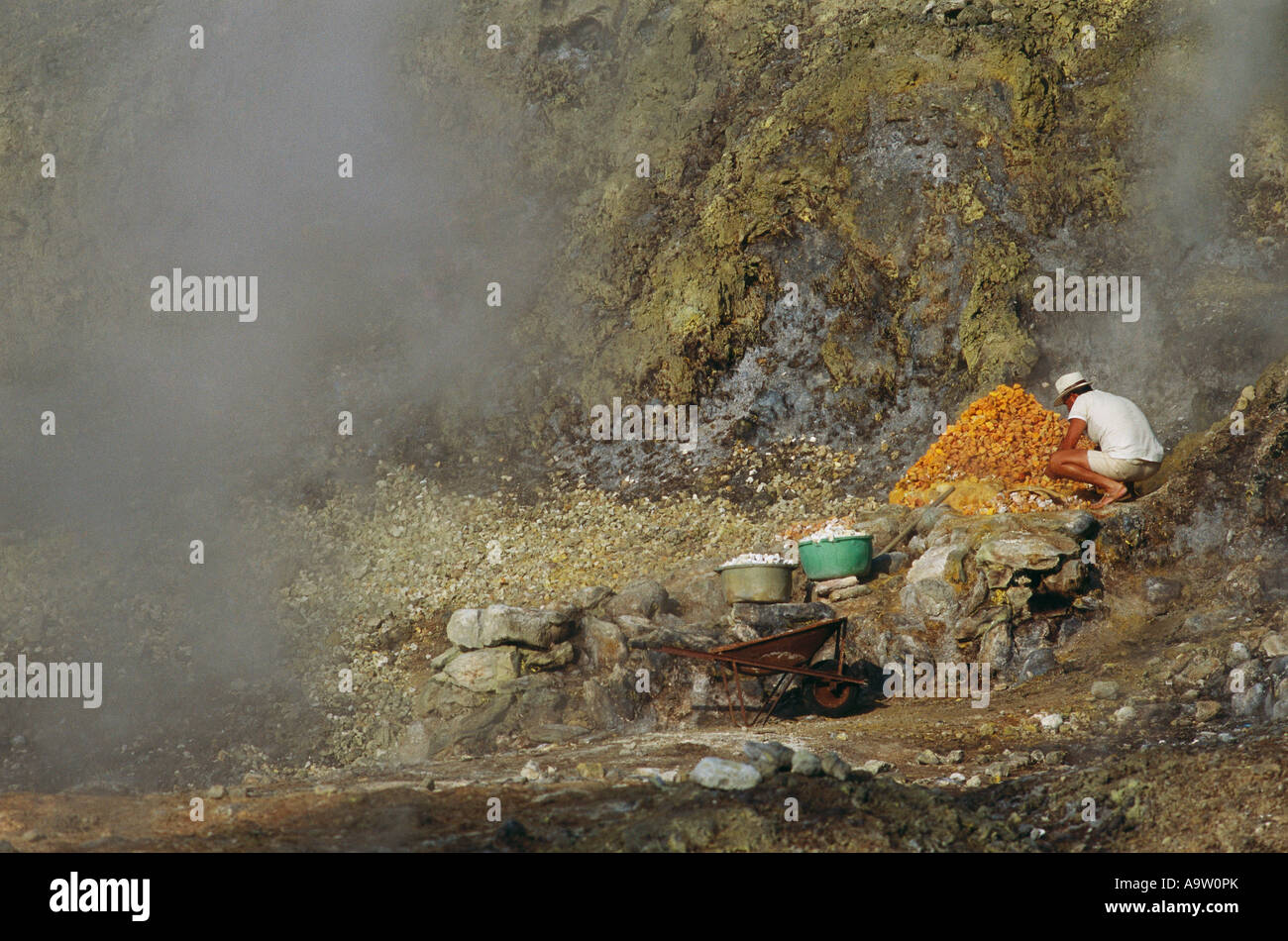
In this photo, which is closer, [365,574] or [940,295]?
[365,574]

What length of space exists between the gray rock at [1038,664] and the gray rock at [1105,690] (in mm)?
720

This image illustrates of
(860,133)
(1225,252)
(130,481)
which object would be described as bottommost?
(130,481)

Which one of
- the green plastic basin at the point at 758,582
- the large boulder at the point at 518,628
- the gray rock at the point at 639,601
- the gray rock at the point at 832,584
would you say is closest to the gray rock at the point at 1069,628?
the gray rock at the point at 832,584

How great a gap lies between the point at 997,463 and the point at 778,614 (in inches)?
110

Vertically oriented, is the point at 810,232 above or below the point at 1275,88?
below

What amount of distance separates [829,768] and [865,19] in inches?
438

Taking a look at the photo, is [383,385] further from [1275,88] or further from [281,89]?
[1275,88]

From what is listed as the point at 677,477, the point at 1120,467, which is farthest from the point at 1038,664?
the point at 677,477

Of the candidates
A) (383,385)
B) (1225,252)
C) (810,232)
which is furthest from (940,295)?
(383,385)

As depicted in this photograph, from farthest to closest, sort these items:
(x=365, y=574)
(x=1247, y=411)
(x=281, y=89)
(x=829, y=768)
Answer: (x=281, y=89) < (x=365, y=574) < (x=1247, y=411) < (x=829, y=768)

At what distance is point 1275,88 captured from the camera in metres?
11.6

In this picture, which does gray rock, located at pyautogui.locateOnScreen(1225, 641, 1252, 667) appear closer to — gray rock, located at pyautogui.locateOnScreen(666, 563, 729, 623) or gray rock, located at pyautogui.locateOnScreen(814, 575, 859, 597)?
gray rock, located at pyautogui.locateOnScreen(814, 575, 859, 597)

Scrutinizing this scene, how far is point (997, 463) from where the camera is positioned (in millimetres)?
9258

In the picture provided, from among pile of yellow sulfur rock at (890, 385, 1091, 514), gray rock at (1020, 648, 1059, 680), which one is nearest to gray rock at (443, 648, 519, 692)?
gray rock at (1020, 648, 1059, 680)
